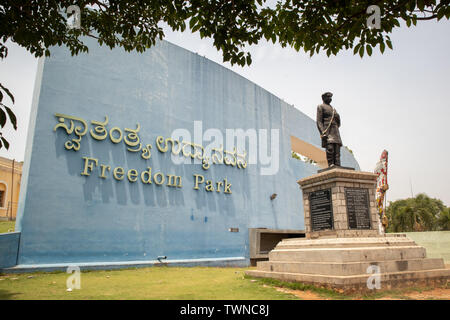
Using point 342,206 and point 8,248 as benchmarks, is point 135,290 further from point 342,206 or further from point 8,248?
point 342,206

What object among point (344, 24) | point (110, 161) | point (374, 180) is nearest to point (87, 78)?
point (110, 161)

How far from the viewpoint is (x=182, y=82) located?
493 inches

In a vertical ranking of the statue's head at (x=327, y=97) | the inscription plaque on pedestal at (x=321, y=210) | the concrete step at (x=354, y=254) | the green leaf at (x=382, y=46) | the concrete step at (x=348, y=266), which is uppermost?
the statue's head at (x=327, y=97)

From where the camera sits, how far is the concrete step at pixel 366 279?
511 centimetres

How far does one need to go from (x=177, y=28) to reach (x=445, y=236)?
13.4m

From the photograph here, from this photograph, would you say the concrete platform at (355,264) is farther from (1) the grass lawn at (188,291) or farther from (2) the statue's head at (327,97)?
(2) the statue's head at (327,97)

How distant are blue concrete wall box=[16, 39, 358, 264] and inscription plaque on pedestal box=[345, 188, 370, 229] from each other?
20.9 feet

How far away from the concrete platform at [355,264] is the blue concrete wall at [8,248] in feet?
20.2

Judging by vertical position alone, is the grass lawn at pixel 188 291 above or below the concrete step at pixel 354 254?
below

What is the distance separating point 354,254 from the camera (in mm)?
5785

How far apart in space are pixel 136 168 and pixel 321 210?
6.40m

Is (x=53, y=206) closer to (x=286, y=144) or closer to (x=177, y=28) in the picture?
(x=177, y=28)

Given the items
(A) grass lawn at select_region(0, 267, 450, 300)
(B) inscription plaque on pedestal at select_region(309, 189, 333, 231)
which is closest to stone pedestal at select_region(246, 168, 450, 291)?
(B) inscription plaque on pedestal at select_region(309, 189, 333, 231)

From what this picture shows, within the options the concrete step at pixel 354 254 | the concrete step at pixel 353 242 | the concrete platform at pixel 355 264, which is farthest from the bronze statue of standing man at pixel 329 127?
the concrete step at pixel 354 254
